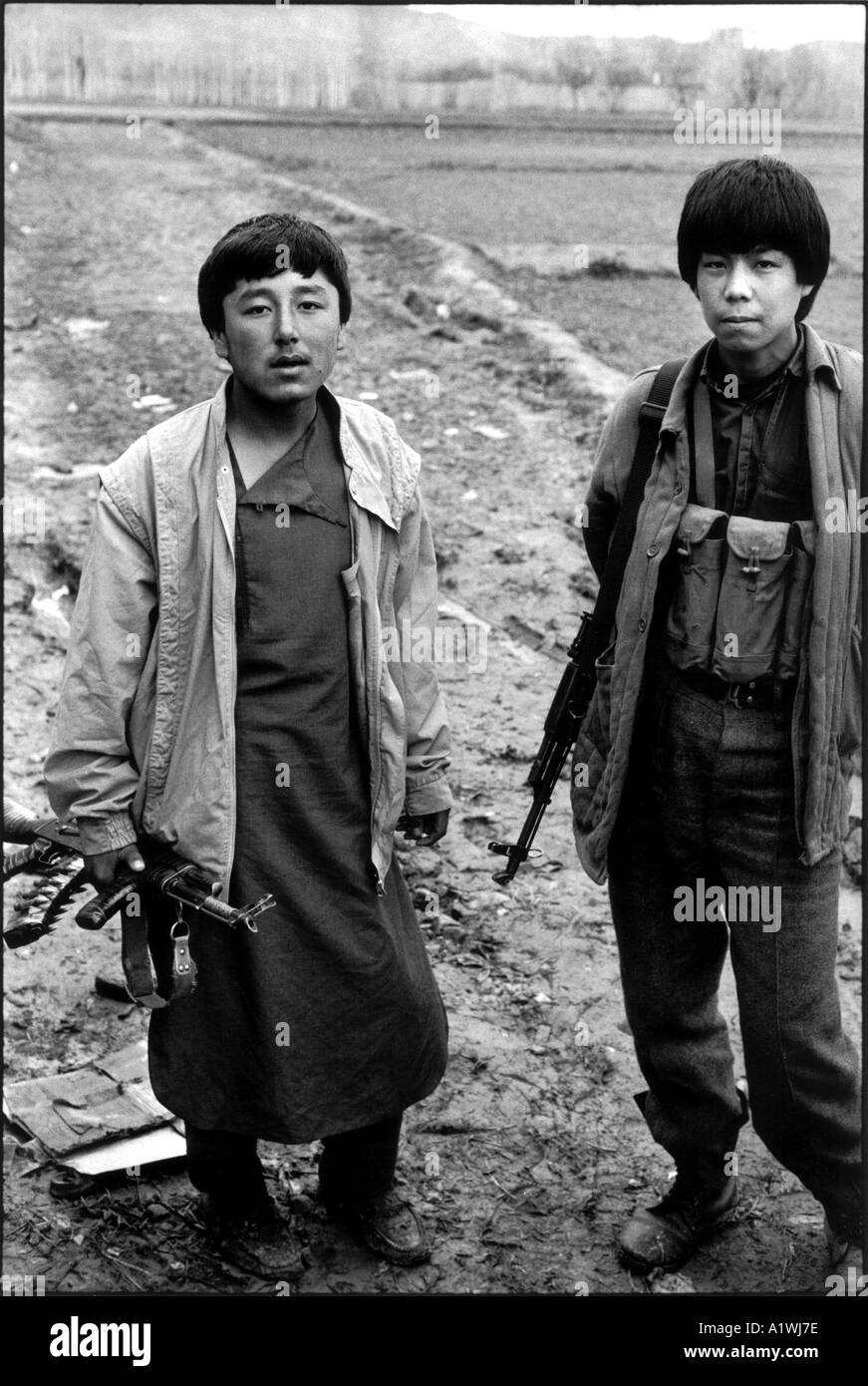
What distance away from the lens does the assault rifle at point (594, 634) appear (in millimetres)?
2525

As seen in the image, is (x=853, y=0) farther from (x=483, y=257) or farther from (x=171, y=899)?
(x=483, y=257)

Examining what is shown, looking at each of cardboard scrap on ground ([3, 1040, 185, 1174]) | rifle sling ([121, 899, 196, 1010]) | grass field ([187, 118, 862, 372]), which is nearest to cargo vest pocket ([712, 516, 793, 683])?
rifle sling ([121, 899, 196, 1010])

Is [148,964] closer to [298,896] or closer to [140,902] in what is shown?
[140,902]

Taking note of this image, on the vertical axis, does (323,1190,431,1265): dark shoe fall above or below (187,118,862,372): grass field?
below

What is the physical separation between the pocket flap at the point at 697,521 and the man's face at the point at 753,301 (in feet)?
0.78

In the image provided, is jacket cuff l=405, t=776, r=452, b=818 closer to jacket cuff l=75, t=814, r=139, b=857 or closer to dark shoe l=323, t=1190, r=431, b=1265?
jacket cuff l=75, t=814, r=139, b=857

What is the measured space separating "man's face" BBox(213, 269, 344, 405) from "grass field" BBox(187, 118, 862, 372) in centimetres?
564

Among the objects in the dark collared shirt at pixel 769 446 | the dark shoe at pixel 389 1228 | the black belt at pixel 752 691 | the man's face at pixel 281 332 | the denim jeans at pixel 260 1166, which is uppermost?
the man's face at pixel 281 332

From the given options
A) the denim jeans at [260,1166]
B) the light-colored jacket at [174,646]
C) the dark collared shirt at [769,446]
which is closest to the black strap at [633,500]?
the dark collared shirt at [769,446]

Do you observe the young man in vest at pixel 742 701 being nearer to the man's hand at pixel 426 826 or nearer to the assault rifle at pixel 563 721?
the assault rifle at pixel 563 721

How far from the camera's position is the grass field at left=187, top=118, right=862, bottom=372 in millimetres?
9141

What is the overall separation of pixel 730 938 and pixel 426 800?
A: 559mm

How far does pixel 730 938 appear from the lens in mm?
2639

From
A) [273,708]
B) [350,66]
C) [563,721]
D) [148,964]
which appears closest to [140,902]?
[148,964]
